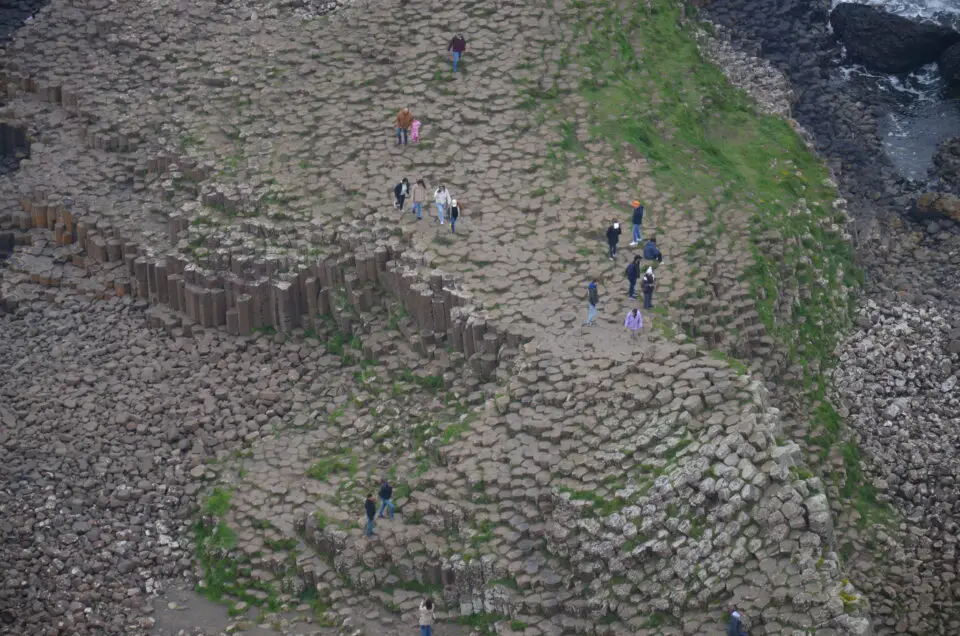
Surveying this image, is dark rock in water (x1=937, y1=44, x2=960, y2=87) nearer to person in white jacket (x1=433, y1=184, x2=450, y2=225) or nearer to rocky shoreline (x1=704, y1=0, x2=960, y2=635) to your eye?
rocky shoreline (x1=704, y1=0, x2=960, y2=635)

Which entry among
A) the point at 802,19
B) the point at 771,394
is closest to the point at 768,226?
the point at 771,394

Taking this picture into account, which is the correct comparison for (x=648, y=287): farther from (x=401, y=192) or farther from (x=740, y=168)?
(x=740, y=168)

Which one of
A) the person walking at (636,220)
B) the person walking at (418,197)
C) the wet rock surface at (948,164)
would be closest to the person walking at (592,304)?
the person walking at (636,220)

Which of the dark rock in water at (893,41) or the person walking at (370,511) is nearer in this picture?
the person walking at (370,511)

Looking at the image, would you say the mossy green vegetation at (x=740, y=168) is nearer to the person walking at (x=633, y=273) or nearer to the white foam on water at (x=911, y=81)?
the person walking at (x=633, y=273)

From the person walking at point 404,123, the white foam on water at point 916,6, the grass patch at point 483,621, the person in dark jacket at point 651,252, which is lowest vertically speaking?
the grass patch at point 483,621
